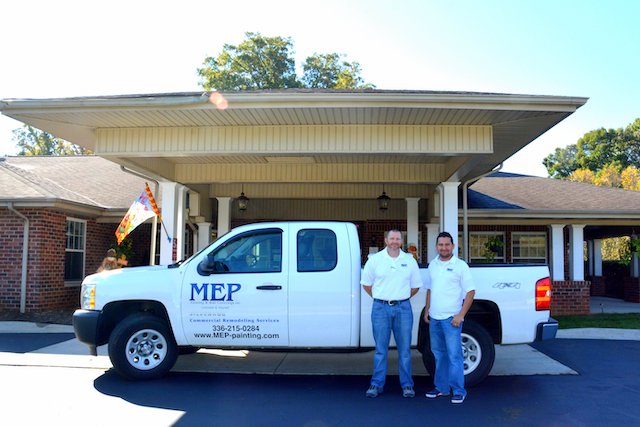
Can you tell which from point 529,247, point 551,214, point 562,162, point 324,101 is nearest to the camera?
point 324,101

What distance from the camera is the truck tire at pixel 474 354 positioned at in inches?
256

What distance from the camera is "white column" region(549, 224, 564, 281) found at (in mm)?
14758

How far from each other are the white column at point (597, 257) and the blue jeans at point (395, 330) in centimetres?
1653

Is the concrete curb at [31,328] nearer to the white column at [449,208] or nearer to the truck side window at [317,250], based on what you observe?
the truck side window at [317,250]

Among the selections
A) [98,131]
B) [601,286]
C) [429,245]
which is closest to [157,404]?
[98,131]

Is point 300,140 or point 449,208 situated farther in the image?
point 449,208

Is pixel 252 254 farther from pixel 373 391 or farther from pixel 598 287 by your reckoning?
pixel 598 287

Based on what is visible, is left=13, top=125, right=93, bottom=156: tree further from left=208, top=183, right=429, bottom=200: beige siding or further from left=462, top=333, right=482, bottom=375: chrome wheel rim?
left=462, top=333, right=482, bottom=375: chrome wheel rim

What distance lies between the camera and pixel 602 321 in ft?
41.8

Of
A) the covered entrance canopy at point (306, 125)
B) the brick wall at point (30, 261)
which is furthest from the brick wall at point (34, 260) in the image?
the covered entrance canopy at point (306, 125)

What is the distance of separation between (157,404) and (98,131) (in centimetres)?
535

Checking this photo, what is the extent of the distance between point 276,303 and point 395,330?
56.1 inches

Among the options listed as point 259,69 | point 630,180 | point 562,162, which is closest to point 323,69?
point 259,69

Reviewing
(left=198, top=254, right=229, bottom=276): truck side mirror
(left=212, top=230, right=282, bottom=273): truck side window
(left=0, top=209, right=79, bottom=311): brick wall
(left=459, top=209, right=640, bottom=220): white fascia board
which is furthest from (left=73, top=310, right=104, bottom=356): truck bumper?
(left=459, top=209, right=640, bottom=220): white fascia board
